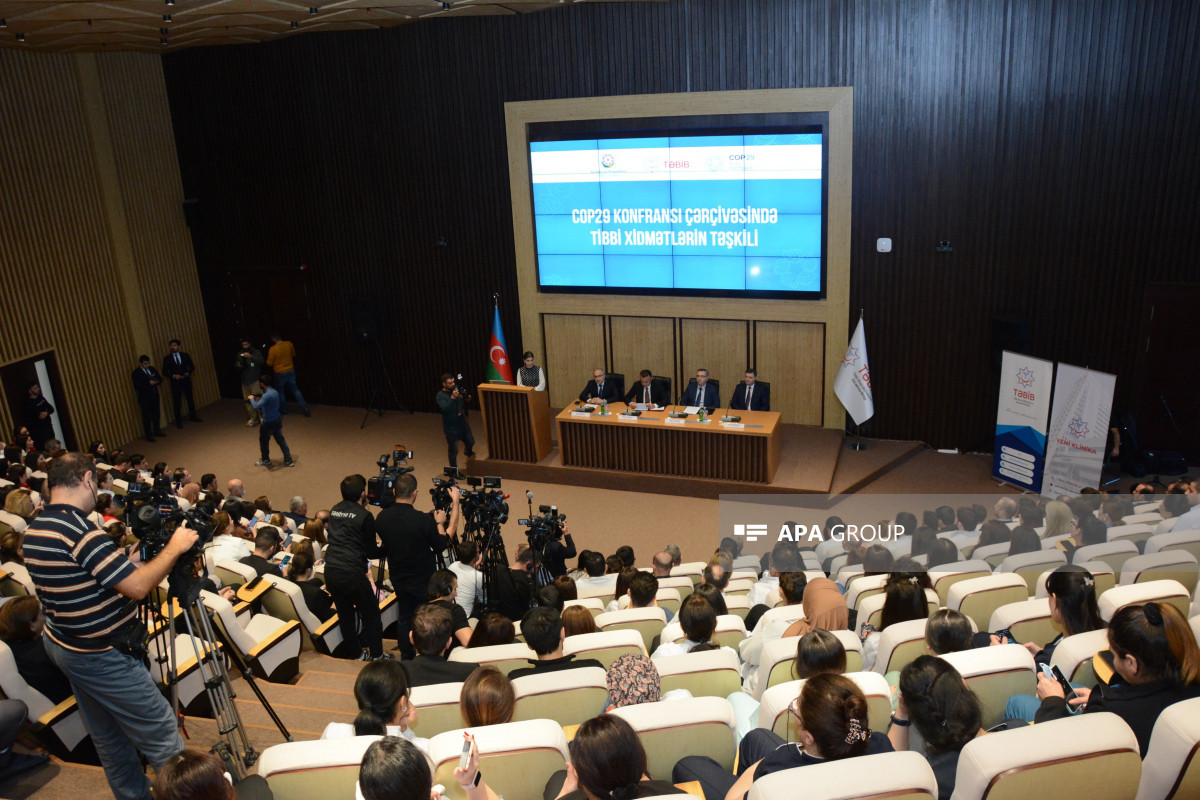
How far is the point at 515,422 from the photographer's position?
10.1 metres

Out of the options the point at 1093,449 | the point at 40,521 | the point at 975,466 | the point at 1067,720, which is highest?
the point at 40,521

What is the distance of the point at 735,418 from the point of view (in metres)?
9.39

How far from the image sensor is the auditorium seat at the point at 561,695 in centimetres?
326

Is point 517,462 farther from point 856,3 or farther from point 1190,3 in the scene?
point 1190,3

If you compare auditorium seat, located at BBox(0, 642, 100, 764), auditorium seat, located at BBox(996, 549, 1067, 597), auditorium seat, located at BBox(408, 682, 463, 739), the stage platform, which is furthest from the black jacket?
the stage platform

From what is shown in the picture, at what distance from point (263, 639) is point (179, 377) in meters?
8.12

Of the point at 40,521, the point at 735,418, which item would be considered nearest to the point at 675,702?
the point at 40,521

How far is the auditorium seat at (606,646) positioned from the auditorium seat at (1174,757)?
189 cm

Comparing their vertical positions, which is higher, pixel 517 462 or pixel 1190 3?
pixel 1190 3

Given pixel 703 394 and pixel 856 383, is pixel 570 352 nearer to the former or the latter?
pixel 703 394

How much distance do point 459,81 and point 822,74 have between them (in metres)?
4.31

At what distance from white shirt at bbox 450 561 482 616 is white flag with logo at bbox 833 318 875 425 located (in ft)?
18.1

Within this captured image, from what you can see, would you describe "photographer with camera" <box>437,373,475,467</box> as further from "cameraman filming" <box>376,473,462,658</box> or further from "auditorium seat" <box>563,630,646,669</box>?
"auditorium seat" <box>563,630,646,669</box>

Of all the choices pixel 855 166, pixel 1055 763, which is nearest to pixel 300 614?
pixel 1055 763
